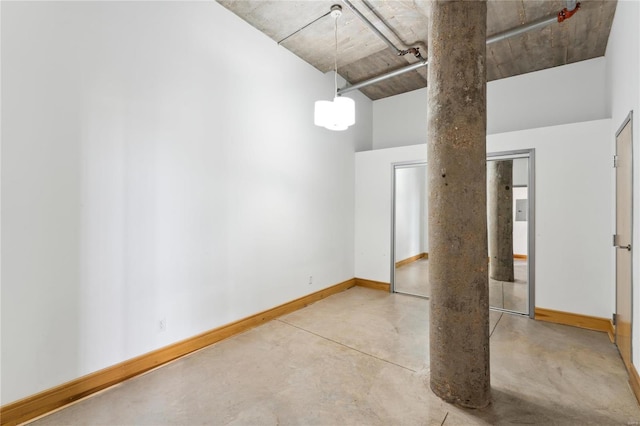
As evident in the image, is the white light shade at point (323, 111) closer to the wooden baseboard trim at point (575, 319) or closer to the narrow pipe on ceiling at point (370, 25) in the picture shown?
the narrow pipe on ceiling at point (370, 25)

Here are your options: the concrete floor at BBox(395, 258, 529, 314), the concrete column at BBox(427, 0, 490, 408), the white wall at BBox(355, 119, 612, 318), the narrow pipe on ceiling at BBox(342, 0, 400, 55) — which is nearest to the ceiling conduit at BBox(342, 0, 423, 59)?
the narrow pipe on ceiling at BBox(342, 0, 400, 55)

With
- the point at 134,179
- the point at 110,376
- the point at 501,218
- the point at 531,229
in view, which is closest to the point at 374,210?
the point at 501,218

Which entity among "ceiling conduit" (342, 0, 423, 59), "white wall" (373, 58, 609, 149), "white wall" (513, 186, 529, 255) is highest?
"ceiling conduit" (342, 0, 423, 59)

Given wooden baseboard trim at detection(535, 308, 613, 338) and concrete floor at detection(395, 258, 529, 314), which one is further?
concrete floor at detection(395, 258, 529, 314)

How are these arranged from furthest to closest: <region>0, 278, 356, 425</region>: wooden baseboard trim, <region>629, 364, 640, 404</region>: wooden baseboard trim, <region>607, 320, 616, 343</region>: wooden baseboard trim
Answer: <region>607, 320, 616, 343</region>: wooden baseboard trim → <region>629, 364, 640, 404</region>: wooden baseboard trim → <region>0, 278, 356, 425</region>: wooden baseboard trim

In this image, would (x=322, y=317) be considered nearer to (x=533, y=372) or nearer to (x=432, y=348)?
(x=432, y=348)

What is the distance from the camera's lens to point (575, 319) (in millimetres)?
3381

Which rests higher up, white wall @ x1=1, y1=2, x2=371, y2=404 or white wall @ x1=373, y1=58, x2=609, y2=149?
white wall @ x1=373, y1=58, x2=609, y2=149

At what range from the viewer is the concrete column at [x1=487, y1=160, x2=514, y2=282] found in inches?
154

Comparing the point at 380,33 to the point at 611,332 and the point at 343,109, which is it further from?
the point at 611,332

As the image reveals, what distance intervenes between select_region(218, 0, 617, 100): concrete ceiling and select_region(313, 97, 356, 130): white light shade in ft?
3.80

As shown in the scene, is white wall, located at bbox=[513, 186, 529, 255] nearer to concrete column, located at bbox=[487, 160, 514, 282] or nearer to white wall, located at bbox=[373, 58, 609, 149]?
concrete column, located at bbox=[487, 160, 514, 282]

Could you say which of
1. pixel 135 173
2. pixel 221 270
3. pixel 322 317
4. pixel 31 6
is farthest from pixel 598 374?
pixel 31 6

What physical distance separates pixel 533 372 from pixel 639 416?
615 mm
